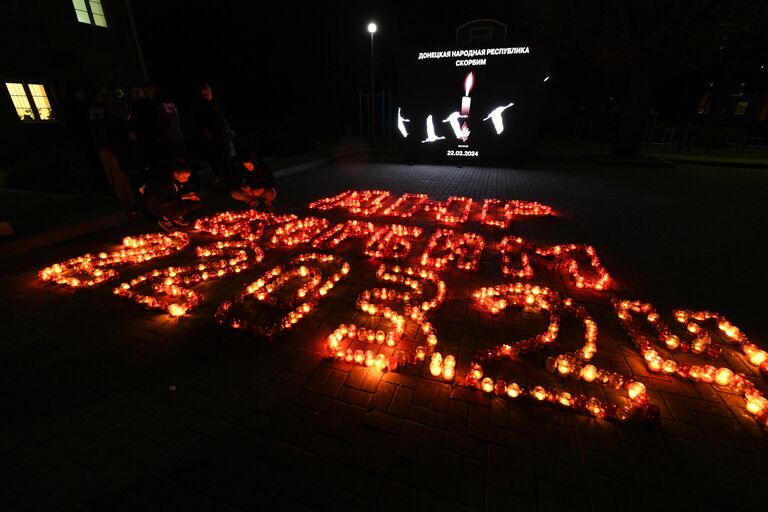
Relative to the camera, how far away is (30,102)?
41.7 feet

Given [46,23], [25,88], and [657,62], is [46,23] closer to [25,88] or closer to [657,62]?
[25,88]

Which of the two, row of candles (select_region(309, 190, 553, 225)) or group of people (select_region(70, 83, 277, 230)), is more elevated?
group of people (select_region(70, 83, 277, 230))

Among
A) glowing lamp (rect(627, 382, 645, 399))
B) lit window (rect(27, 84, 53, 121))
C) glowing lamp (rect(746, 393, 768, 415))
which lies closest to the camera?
glowing lamp (rect(746, 393, 768, 415))

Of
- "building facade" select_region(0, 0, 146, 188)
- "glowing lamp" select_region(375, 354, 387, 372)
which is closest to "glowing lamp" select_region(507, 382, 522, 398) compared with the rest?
"glowing lamp" select_region(375, 354, 387, 372)

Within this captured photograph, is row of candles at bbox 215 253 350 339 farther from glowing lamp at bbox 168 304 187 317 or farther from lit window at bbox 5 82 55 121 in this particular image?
lit window at bbox 5 82 55 121

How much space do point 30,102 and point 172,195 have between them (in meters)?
12.7

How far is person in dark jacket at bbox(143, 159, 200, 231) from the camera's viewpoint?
5465 mm

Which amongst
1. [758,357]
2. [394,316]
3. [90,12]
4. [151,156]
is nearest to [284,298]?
[394,316]

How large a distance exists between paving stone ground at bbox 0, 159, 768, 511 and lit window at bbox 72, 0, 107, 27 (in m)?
15.3

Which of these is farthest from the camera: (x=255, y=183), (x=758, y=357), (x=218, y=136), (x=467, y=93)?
(x=467, y=93)

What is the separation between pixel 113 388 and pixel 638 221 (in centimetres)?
887

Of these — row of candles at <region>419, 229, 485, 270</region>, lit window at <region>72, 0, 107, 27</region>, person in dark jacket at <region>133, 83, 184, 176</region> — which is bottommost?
row of candles at <region>419, 229, 485, 270</region>

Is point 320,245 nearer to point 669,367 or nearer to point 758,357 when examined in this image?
point 669,367

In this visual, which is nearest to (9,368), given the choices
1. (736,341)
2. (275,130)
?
(736,341)
